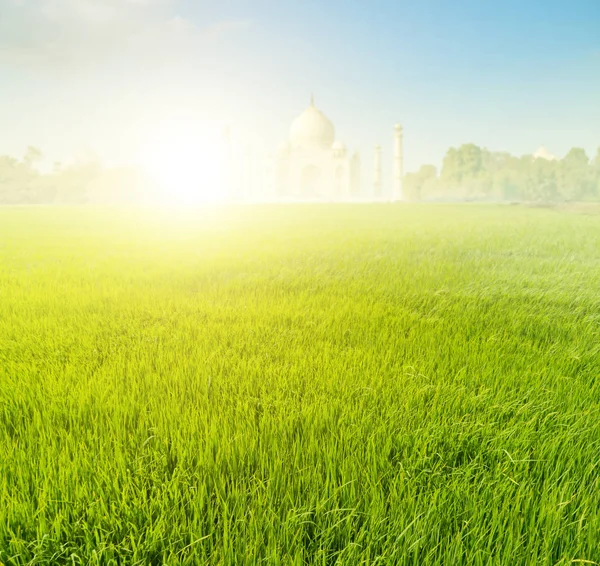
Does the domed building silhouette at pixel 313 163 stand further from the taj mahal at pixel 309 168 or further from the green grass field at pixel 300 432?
the green grass field at pixel 300 432

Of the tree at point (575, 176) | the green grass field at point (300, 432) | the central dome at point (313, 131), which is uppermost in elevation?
the central dome at point (313, 131)

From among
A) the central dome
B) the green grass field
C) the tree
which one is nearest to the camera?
the green grass field

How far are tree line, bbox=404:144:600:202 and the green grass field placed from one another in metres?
74.2

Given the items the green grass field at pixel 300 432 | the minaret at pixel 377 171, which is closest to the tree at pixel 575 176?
the minaret at pixel 377 171

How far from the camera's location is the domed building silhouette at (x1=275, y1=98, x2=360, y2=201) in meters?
76.0

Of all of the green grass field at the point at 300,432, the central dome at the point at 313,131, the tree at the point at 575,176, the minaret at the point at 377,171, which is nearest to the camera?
the green grass field at the point at 300,432

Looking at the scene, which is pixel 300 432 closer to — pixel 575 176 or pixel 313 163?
pixel 313 163

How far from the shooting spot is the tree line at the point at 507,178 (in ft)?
216

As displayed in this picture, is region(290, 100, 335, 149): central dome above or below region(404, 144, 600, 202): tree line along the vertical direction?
above

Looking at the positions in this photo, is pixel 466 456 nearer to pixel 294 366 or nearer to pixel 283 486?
pixel 283 486

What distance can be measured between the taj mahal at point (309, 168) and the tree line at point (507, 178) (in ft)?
43.4

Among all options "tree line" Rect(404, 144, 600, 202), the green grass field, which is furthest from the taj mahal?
the green grass field

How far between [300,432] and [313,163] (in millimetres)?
78051

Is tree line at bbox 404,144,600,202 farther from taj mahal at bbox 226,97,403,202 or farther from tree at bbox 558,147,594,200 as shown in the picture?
taj mahal at bbox 226,97,403,202
